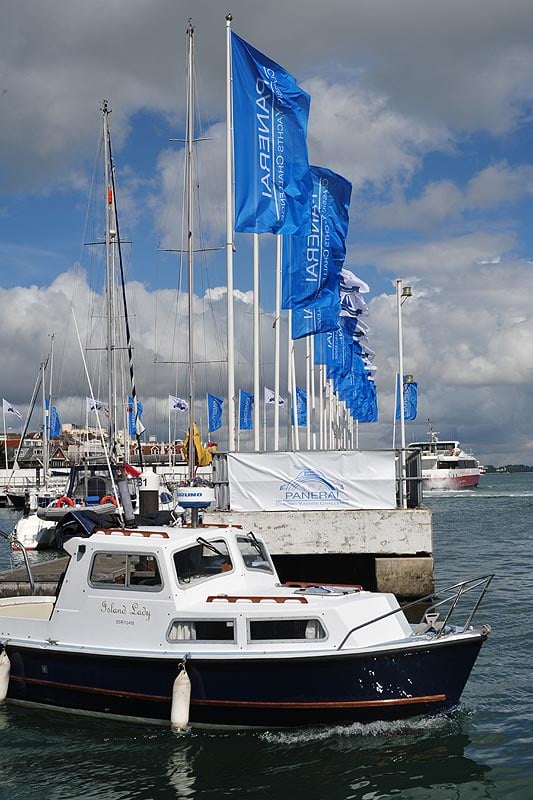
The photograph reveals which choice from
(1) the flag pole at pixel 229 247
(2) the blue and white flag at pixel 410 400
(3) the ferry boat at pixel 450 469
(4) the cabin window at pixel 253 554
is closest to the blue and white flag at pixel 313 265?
(1) the flag pole at pixel 229 247

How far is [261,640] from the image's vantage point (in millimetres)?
12945

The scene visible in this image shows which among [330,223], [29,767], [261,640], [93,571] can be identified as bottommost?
[29,767]

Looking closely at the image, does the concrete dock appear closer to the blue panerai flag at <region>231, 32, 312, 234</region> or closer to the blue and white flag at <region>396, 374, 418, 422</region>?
the blue panerai flag at <region>231, 32, 312, 234</region>

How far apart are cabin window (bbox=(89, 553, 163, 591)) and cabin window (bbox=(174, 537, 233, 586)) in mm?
401

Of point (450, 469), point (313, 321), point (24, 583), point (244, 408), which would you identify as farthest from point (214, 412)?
point (450, 469)

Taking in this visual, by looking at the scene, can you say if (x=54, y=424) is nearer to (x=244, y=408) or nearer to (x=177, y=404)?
(x=177, y=404)

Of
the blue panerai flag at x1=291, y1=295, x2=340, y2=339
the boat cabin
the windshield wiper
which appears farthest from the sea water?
the blue panerai flag at x1=291, y1=295, x2=340, y2=339

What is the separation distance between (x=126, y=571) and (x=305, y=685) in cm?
332

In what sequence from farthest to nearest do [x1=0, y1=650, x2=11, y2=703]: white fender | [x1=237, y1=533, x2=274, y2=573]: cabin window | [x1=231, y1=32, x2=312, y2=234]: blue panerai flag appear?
[x1=231, y1=32, x2=312, y2=234]: blue panerai flag
[x1=237, y1=533, x2=274, y2=573]: cabin window
[x1=0, y1=650, x2=11, y2=703]: white fender

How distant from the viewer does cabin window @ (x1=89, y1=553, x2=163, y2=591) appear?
1375 centimetres

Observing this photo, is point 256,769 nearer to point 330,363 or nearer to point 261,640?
point 261,640

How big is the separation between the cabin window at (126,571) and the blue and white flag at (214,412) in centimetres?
3845

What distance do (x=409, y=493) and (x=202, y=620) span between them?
1122cm

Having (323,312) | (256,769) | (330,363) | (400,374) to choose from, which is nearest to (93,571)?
(256,769)
